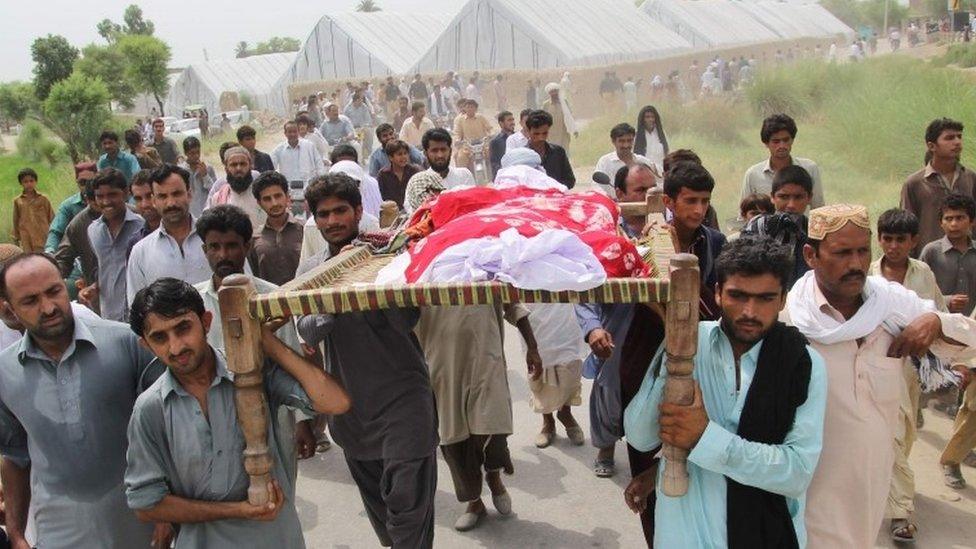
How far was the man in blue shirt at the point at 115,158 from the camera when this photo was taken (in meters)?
10.1

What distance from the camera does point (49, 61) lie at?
36.5 metres

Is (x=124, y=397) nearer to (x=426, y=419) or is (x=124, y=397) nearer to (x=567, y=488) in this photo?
(x=426, y=419)

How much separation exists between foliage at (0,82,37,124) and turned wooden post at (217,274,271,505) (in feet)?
125

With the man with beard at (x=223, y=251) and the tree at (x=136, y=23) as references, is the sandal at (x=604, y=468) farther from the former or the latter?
the tree at (x=136, y=23)

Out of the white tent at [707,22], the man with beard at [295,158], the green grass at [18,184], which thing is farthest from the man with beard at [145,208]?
the white tent at [707,22]

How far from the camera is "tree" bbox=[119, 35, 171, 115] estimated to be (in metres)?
43.5

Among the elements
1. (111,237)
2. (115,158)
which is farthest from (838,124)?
(111,237)

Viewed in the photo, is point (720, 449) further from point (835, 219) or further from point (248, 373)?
point (248, 373)

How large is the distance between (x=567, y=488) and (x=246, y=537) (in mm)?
2557

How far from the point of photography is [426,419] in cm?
369

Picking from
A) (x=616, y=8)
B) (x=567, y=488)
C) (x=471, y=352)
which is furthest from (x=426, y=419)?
(x=616, y=8)

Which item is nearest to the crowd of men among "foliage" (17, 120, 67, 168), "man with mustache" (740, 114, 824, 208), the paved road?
the paved road

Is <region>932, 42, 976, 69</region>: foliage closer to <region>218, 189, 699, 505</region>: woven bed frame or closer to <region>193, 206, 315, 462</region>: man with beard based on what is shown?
<region>193, 206, 315, 462</region>: man with beard

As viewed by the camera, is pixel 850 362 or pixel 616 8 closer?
pixel 850 362
